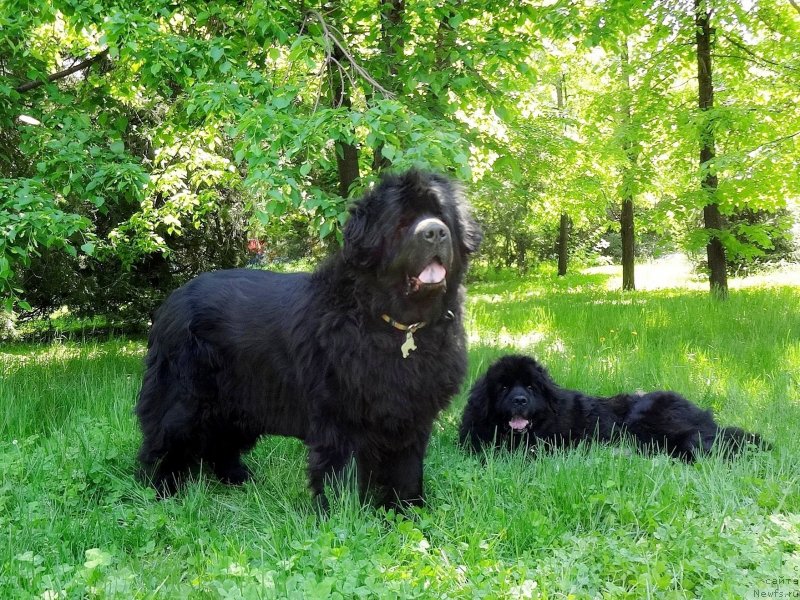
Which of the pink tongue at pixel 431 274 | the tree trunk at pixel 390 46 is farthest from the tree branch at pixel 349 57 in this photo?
the pink tongue at pixel 431 274

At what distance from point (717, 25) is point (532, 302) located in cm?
551

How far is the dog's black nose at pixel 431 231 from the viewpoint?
120 inches

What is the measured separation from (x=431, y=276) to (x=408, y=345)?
39cm

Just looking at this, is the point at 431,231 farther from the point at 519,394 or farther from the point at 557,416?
the point at 557,416

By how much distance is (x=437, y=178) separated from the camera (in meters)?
3.40

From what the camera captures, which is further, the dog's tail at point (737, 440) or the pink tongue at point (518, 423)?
the pink tongue at point (518, 423)

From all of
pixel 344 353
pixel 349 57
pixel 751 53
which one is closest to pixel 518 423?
pixel 344 353

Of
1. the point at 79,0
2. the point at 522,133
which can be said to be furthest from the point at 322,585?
the point at 522,133

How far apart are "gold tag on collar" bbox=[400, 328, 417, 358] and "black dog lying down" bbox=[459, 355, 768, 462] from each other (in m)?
1.55

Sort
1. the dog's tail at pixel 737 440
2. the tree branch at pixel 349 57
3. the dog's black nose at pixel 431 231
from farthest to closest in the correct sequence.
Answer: the tree branch at pixel 349 57, the dog's tail at pixel 737 440, the dog's black nose at pixel 431 231

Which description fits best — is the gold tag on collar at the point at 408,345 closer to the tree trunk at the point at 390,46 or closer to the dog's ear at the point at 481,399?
the dog's ear at the point at 481,399

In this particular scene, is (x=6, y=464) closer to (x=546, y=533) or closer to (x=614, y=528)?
(x=546, y=533)

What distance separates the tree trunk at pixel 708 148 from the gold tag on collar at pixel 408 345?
7932 millimetres

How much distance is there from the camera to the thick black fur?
3.25 meters
